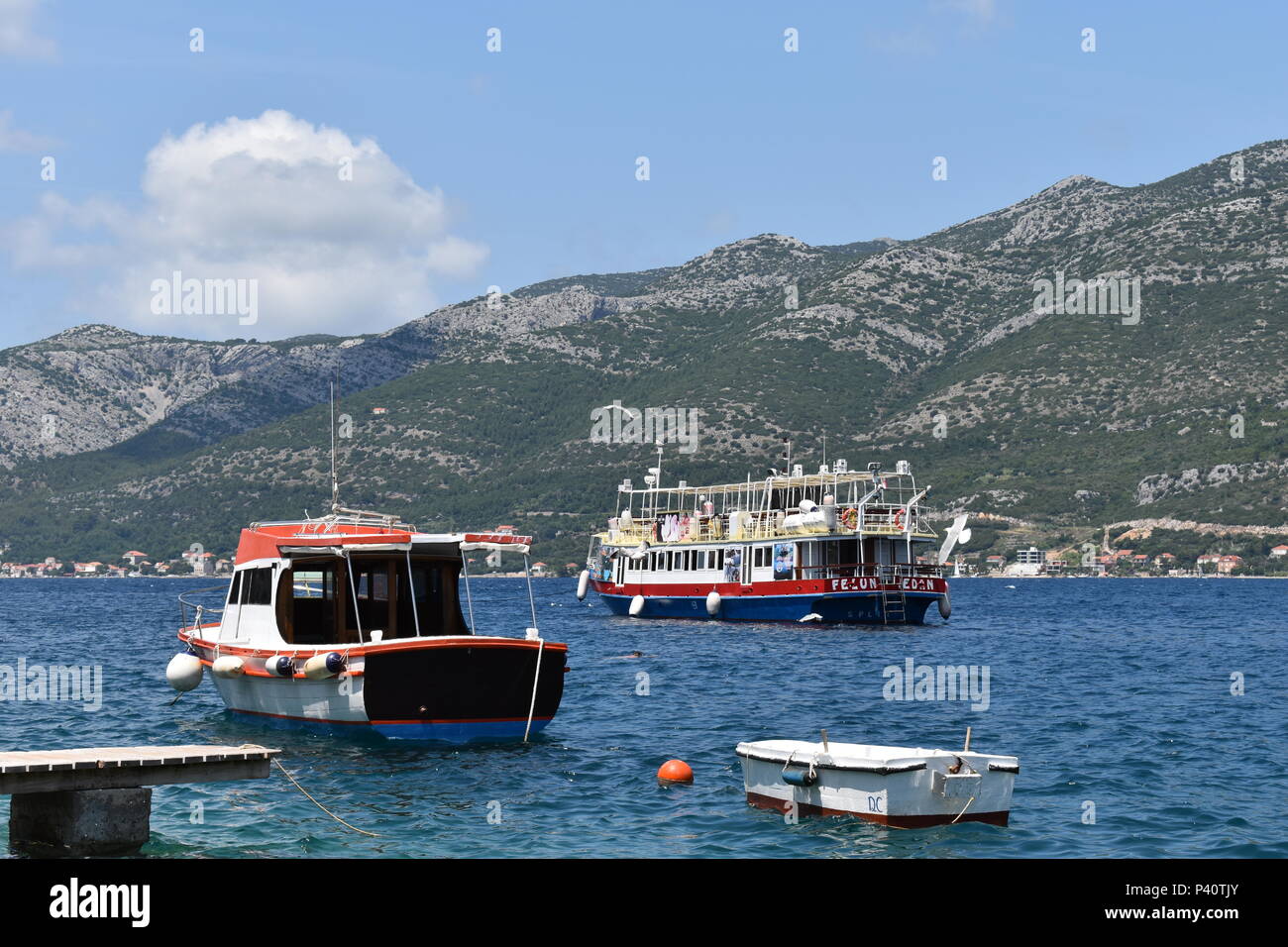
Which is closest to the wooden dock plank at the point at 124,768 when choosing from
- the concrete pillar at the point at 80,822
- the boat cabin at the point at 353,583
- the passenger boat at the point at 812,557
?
the concrete pillar at the point at 80,822

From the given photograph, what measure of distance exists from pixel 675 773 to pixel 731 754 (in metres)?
4.02

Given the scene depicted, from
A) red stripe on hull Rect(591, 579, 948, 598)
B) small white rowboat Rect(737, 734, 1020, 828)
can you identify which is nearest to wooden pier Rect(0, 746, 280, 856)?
small white rowboat Rect(737, 734, 1020, 828)

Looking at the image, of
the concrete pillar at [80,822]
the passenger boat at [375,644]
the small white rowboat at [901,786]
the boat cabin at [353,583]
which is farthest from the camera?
the boat cabin at [353,583]

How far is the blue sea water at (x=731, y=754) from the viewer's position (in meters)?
19.2

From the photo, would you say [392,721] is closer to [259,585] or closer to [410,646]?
[410,646]

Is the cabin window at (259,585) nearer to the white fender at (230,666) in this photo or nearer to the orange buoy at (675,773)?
the white fender at (230,666)

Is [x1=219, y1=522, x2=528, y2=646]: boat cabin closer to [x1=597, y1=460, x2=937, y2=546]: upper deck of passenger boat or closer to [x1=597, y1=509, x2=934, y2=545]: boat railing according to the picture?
[x1=597, y1=460, x2=937, y2=546]: upper deck of passenger boat

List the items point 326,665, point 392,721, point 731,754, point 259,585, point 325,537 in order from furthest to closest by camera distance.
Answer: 1. point 259,585
2. point 325,537
3. point 731,754
4. point 326,665
5. point 392,721

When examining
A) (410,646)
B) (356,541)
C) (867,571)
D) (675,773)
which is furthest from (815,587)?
(675,773)

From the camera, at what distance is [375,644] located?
2667 cm

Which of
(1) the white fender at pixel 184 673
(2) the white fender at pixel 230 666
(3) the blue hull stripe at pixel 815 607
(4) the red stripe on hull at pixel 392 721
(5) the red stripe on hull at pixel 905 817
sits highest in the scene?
(2) the white fender at pixel 230 666

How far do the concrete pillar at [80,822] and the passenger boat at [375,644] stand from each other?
981cm
